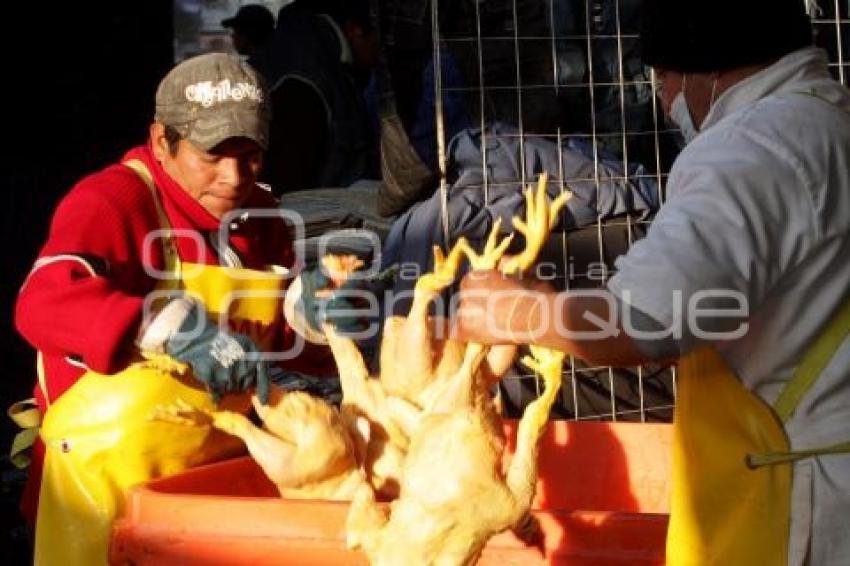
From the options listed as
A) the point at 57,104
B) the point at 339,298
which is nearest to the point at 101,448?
the point at 339,298

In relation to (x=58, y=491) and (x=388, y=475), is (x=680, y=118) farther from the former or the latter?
(x=58, y=491)

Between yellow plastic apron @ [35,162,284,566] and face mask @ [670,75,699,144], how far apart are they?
1.02 metres

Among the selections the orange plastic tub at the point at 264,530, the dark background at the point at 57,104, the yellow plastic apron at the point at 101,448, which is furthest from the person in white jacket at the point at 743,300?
the dark background at the point at 57,104

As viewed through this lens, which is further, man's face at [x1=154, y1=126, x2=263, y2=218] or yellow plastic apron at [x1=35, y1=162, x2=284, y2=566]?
man's face at [x1=154, y1=126, x2=263, y2=218]

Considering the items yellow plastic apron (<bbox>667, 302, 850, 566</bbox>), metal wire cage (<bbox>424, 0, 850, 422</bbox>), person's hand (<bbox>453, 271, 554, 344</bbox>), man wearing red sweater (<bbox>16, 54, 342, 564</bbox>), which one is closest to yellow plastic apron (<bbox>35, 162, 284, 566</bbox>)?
man wearing red sweater (<bbox>16, 54, 342, 564</bbox>)

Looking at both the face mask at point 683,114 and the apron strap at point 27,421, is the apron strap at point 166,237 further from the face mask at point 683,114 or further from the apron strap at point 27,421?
the face mask at point 683,114

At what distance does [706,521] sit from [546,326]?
0.39 m

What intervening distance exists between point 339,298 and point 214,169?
403 millimetres

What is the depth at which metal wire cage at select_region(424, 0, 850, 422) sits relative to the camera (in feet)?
14.9

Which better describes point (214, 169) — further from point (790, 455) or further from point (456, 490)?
point (790, 455)

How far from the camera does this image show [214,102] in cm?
280

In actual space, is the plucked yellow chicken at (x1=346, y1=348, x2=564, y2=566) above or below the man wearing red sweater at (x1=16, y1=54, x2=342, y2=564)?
below

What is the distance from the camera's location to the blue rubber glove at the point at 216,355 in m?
2.40

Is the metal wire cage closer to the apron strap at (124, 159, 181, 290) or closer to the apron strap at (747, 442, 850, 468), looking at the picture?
the apron strap at (124, 159, 181, 290)
